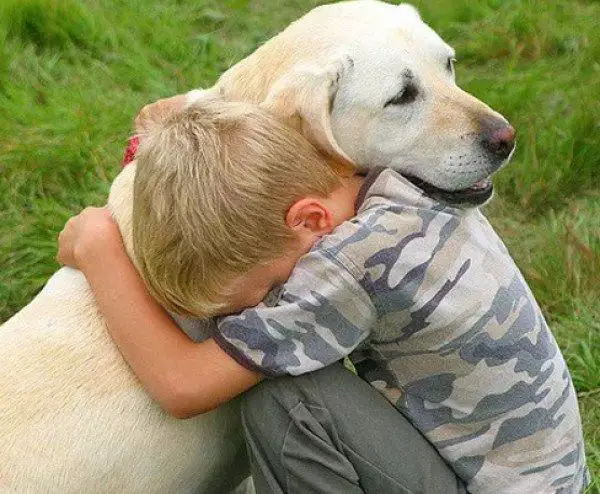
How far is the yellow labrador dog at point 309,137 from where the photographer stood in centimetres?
209

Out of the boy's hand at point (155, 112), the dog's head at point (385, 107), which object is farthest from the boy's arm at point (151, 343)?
the dog's head at point (385, 107)

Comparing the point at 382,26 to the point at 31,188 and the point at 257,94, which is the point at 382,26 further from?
the point at 31,188

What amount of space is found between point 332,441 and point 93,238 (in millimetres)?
661

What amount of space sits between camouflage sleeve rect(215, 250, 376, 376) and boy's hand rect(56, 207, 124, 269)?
1.13 ft

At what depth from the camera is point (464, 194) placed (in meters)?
2.13

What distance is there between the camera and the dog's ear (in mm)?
2072

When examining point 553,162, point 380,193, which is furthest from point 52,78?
point 380,193

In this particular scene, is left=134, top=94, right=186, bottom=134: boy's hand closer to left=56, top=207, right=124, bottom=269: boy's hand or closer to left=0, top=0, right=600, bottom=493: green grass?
left=56, top=207, right=124, bottom=269: boy's hand

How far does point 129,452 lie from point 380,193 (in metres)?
0.74

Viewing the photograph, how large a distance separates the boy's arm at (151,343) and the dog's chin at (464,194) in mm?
528

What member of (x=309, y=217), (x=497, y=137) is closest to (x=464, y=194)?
(x=497, y=137)

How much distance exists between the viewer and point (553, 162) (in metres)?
3.79

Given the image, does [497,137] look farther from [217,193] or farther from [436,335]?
[217,193]

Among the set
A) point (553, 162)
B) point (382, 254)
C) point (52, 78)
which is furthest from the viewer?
point (52, 78)
